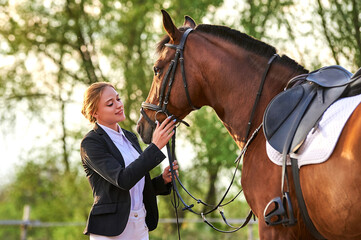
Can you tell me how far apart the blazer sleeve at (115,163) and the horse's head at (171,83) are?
16.1 inches

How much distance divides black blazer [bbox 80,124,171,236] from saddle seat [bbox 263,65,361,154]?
0.80 metres

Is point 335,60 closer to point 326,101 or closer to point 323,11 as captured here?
point 323,11

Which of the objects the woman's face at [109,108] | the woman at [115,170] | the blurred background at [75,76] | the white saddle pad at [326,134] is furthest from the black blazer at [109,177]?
the blurred background at [75,76]

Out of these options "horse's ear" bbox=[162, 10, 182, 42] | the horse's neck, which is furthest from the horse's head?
the horse's neck

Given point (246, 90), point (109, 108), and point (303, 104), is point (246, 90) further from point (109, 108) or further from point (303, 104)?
point (109, 108)

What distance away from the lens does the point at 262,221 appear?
9.55 feet

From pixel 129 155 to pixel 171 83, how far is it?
0.61m

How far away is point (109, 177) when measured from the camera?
3.10 meters

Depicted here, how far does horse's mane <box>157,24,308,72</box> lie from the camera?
10.6 ft

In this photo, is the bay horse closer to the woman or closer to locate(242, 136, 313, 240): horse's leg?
locate(242, 136, 313, 240): horse's leg

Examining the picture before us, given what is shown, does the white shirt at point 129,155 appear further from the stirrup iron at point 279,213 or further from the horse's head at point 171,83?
the stirrup iron at point 279,213

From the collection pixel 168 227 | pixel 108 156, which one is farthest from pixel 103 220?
pixel 168 227

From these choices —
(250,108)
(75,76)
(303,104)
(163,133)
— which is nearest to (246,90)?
(250,108)

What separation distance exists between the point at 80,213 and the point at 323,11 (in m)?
11.6
